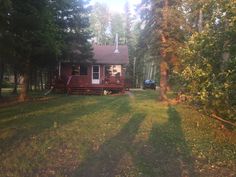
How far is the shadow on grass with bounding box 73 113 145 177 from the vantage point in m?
9.71

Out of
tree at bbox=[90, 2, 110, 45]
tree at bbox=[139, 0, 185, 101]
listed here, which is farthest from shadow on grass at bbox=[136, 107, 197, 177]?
tree at bbox=[90, 2, 110, 45]

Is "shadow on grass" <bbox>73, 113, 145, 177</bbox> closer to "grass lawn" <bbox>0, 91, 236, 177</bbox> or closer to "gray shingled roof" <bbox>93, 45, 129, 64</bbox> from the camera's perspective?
"grass lawn" <bbox>0, 91, 236, 177</bbox>

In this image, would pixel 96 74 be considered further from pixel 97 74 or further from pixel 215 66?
pixel 215 66

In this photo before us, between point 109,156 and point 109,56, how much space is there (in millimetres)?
31125

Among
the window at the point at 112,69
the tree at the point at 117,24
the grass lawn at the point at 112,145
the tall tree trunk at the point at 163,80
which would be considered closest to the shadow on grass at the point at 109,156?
the grass lawn at the point at 112,145

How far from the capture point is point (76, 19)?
3281 cm

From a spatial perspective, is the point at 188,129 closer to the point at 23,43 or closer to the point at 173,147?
the point at 173,147

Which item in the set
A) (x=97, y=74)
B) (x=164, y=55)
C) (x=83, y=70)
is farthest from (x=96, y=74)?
(x=164, y=55)

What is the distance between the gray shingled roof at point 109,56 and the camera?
133 feet

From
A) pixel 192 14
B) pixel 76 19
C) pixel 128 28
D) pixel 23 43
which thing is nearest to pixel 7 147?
pixel 23 43

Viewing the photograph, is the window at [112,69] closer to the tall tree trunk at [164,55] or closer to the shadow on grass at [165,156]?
the tall tree trunk at [164,55]

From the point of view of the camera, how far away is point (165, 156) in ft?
37.5

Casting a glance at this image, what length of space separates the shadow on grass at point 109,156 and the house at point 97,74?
70.2 feet

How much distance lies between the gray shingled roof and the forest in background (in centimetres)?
422
